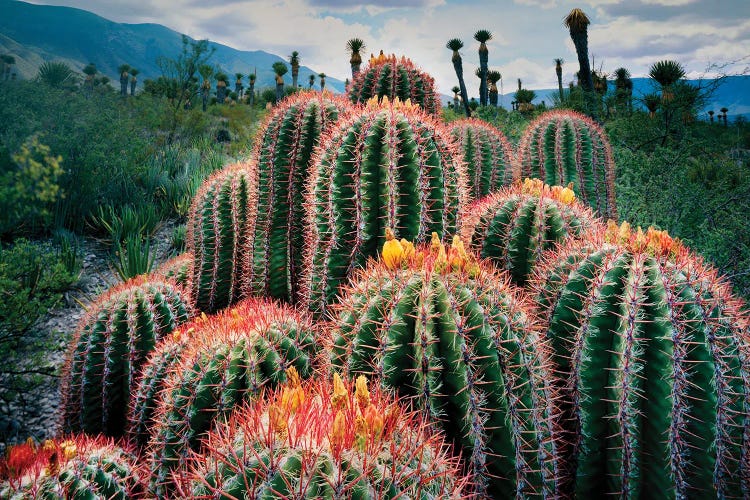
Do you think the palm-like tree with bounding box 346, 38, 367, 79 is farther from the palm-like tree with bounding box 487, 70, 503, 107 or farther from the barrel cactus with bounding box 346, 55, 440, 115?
the palm-like tree with bounding box 487, 70, 503, 107

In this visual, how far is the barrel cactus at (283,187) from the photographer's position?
3244 millimetres

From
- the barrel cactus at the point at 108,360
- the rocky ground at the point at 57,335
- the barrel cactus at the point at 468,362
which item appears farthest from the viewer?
the rocky ground at the point at 57,335

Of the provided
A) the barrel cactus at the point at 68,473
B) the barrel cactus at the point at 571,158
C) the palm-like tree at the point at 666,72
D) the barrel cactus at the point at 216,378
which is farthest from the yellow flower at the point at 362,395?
Answer: the palm-like tree at the point at 666,72

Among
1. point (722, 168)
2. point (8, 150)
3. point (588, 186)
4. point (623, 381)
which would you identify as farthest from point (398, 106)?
point (722, 168)

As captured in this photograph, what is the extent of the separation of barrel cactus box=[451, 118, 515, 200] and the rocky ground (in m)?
3.53

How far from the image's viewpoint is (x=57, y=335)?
4.48 meters

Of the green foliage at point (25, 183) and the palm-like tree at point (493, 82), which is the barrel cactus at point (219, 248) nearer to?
the green foliage at point (25, 183)

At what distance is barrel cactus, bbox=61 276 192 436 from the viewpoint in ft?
9.28

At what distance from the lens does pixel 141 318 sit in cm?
293

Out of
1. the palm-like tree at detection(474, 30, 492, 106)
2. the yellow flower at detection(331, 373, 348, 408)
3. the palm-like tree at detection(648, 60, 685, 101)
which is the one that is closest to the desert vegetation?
the yellow flower at detection(331, 373, 348, 408)

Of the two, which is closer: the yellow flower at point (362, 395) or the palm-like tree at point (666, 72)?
the yellow flower at point (362, 395)

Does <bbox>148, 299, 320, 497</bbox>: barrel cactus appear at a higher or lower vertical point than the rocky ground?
higher

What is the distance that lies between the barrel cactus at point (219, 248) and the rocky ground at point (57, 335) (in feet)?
2.72

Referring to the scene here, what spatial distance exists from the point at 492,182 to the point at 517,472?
368cm
